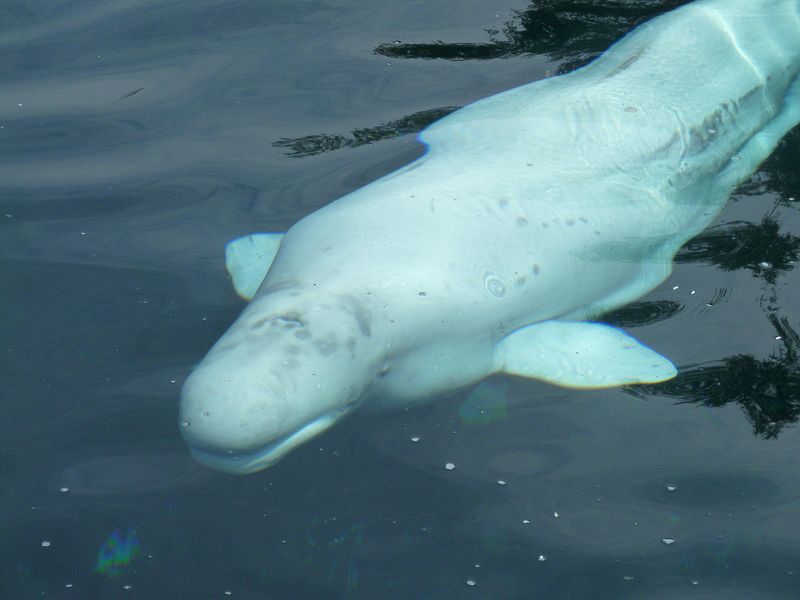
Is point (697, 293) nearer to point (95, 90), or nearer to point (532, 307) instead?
point (532, 307)

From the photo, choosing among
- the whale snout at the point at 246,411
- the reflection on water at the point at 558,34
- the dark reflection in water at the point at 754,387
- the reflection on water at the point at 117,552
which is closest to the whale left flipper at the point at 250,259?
the whale snout at the point at 246,411

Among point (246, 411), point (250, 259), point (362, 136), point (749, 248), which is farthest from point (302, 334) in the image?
point (749, 248)

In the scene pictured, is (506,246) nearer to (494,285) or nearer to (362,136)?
(494,285)

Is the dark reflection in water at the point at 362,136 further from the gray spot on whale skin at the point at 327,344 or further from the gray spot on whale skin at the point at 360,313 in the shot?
the gray spot on whale skin at the point at 327,344

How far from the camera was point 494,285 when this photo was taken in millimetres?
6273

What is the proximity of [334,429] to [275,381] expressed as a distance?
2.38 ft

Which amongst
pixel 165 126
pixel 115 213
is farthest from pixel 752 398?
pixel 165 126

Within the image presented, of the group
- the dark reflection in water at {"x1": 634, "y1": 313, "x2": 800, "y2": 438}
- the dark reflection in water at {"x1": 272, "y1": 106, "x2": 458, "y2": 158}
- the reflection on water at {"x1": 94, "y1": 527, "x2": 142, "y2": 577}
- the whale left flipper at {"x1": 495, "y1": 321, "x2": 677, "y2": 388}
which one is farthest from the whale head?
the dark reflection in water at {"x1": 272, "y1": 106, "x2": 458, "y2": 158}

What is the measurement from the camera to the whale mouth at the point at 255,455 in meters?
5.10

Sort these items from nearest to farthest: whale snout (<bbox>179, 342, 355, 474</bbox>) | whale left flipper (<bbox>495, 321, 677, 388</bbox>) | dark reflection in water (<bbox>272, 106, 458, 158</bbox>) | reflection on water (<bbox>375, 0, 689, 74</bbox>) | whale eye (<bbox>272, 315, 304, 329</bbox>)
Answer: whale snout (<bbox>179, 342, 355, 474</bbox>) → whale eye (<bbox>272, 315, 304, 329</bbox>) → whale left flipper (<bbox>495, 321, 677, 388</bbox>) → dark reflection in water (<bbox>272, 106, 458, 158</bbox>) → reflection on water (<bbox>375, 0, 689, 74</bbox>)

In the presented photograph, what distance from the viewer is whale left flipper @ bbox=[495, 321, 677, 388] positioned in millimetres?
5957

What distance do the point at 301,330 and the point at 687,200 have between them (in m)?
3.20

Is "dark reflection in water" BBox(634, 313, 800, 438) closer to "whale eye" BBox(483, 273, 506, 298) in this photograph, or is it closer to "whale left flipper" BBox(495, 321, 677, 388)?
"whale left flipper" BBox(495, 321, 677, 388)

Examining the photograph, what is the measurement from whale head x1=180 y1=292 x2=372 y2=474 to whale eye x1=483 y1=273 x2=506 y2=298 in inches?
34.7
